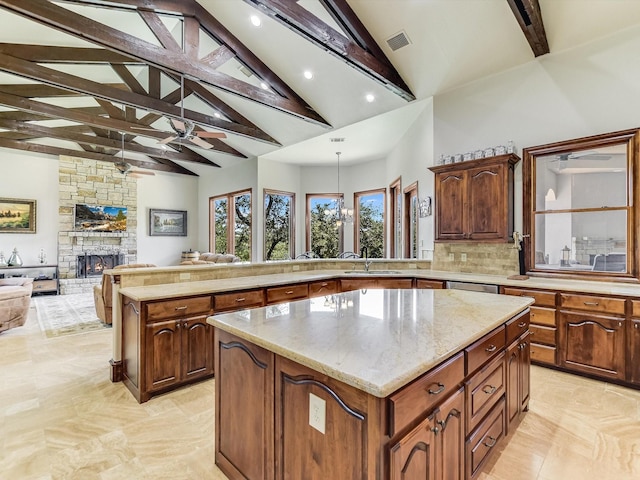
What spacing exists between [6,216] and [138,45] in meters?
6.63

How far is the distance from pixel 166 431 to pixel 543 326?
3.51m

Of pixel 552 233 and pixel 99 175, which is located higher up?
pixel 99 175

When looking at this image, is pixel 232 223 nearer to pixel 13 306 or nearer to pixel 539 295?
pixel 13 306

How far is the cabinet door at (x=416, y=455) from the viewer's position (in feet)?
3.53

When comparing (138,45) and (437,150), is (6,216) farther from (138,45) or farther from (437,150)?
(437,150)

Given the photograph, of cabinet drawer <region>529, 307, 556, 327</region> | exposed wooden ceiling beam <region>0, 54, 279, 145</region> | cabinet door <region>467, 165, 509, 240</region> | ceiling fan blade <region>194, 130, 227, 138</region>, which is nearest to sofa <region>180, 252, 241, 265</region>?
Result: exposed wooden ceiling beam <region>0, 54, 279, 145</region>

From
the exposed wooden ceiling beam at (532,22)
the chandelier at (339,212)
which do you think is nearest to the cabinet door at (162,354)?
the exposed wooden ceiling beam at (532,22)

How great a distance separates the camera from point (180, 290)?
288cm

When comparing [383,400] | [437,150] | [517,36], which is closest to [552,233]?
[437,150]

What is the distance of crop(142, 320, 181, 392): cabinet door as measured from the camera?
265cm

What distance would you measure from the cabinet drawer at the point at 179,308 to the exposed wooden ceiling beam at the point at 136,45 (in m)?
2.90

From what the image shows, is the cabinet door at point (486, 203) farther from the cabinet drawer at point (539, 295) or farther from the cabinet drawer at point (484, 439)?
the cabinet drawer at point (484, 439)

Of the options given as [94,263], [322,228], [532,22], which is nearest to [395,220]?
[322,228]

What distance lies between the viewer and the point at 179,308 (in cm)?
278
